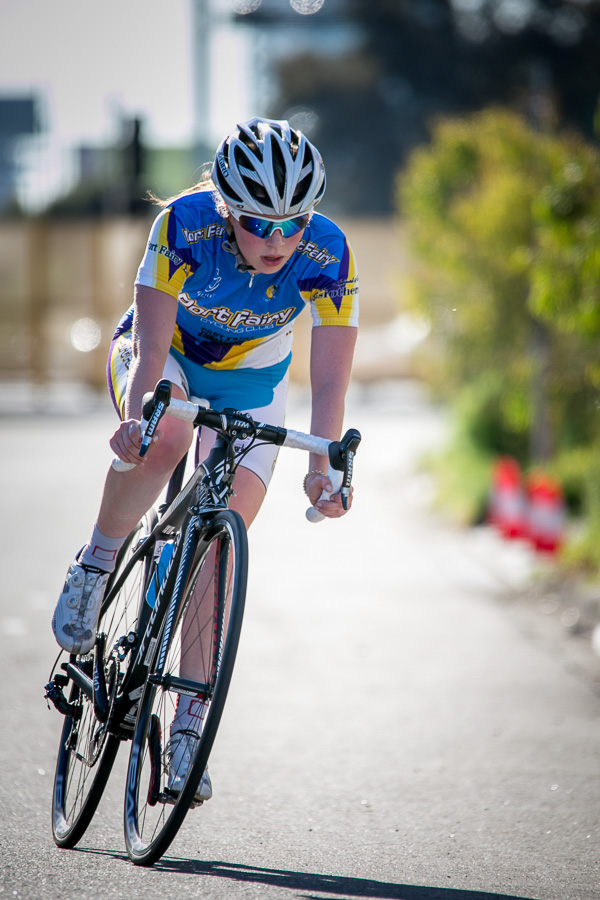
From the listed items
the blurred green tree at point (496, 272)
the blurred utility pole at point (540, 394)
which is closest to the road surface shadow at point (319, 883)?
the blurred green tree at point (496, 272)

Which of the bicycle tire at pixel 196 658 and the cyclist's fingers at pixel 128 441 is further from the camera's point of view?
the cyclist's fingers at pixel 128 441

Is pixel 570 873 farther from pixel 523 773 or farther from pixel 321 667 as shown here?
pixel 321 667

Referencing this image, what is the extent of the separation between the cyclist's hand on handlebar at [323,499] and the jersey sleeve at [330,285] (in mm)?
556

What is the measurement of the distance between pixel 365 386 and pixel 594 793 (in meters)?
33.5

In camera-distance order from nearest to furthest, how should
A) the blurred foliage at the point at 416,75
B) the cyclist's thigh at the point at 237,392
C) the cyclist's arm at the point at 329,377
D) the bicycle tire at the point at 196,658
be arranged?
the bicycle tire at the point at 196,658 < the cyclist's arm at the point at 329,377 < the cyclist's thigh at the point at 237,392 < the blurred foliage at the point at 416,75

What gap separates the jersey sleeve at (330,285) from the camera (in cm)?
368

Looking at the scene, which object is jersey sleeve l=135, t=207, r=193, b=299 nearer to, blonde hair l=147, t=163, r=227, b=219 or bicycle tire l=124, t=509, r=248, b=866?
blonde hair l=147, t=163, r=227, b=219

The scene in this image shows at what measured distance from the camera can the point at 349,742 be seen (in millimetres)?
5281

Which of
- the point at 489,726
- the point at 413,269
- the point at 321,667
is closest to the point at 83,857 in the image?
the point at 489,726

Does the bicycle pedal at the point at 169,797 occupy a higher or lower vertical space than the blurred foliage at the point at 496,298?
higher

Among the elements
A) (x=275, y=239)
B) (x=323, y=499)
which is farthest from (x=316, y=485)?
(x=275, y=239)

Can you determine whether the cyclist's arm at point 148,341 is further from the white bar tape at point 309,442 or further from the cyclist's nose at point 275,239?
the white bar tape at point 309,442

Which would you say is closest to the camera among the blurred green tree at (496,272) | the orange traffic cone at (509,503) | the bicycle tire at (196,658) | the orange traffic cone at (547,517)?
the bicycle tire at (196,658)

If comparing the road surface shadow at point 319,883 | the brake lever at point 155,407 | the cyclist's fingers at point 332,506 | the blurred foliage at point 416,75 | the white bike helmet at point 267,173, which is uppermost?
the white bike helmet at point 267,173
